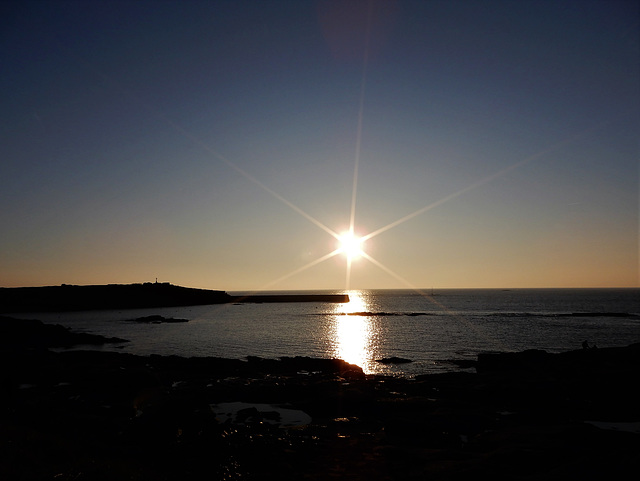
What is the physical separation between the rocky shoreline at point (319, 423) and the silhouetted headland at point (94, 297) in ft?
438

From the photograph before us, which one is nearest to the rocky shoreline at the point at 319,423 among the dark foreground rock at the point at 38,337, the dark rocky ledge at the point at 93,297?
the dark foreground rock at the point at 38,337

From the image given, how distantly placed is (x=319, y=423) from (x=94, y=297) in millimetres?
164467

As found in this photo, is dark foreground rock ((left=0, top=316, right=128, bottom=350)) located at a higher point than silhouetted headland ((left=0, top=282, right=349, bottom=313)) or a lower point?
lower

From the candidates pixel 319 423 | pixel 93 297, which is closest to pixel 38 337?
pixel 319 423

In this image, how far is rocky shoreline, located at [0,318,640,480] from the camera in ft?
52.4

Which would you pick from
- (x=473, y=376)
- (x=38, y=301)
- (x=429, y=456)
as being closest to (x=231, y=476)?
(x=429, y=456)

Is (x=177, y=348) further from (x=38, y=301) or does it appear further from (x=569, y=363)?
(x=38, y=301)

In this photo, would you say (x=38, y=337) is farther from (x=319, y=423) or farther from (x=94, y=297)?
(x=94, y=297)

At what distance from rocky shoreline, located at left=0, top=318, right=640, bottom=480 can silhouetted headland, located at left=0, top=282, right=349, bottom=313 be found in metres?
133

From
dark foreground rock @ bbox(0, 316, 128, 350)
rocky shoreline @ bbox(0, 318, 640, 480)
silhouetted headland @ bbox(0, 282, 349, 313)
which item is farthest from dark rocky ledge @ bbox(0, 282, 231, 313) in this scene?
rocky shoreline @ bbox(0, 318, 640, 480)

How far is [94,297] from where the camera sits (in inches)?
6388

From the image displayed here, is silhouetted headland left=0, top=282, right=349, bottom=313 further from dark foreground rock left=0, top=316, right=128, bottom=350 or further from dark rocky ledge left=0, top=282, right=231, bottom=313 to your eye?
dark foreground rock left=0, top=316, right=128, bottom=350

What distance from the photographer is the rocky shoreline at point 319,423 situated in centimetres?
1598

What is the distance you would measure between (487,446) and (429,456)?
3301 millimetres
